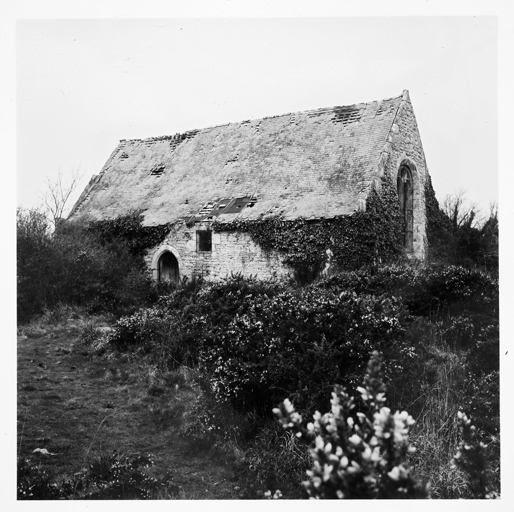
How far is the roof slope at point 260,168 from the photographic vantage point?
1555 centimetres

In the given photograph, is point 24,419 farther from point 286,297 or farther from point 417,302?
point 417,302

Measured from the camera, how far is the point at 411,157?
1692 centimetres

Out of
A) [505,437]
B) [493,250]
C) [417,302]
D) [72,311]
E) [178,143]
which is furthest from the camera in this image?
[178,143]

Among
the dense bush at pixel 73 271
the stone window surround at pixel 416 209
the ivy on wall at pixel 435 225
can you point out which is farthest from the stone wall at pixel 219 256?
the ivy on wall at pixel 435 225

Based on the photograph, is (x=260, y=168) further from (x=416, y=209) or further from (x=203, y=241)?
(x=416, y=209)

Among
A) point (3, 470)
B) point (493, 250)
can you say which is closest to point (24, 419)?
point (3, 470)

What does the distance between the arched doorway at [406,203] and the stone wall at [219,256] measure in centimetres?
429

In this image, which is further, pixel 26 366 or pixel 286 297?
pixel 26 366

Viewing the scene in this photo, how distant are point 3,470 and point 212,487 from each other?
2.95 m

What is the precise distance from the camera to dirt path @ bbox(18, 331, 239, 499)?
24.9 feet

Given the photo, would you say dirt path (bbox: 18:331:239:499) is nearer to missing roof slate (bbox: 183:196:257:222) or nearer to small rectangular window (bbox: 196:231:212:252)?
small rectangular window (bbox: 196:231:212:252)

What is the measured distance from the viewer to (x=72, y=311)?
13.3m

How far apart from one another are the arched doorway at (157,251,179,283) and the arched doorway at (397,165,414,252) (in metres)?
7.35

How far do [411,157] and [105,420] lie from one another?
12.4 m
